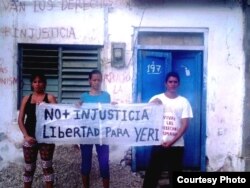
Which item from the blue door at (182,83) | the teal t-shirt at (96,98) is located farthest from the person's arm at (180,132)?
the blue door at (182,83)

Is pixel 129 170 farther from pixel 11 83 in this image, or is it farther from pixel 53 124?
pixel 11 83

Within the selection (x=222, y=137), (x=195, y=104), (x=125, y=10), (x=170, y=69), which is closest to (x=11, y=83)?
(x=125, y=10)

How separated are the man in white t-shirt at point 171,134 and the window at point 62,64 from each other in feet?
7.90

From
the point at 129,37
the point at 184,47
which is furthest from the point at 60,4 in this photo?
the point at 184,47

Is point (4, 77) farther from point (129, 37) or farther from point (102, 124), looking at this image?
point (102, 124)

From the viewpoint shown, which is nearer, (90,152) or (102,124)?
(90,152)

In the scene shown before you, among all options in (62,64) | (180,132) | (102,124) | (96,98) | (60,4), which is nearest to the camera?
(180,132)

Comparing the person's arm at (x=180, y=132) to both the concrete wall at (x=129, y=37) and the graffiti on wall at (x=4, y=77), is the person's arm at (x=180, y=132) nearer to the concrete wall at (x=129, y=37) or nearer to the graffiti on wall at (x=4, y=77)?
the concrete wall at (x=129, y=37)

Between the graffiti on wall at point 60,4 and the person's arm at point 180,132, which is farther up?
the graffiti on wall at point 60,4

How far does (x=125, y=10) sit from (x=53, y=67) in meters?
1.72

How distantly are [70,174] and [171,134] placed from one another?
7.68 feet

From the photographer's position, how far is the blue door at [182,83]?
694 centimetres

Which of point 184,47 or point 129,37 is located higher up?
point 129,37

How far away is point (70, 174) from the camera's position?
255 inches
